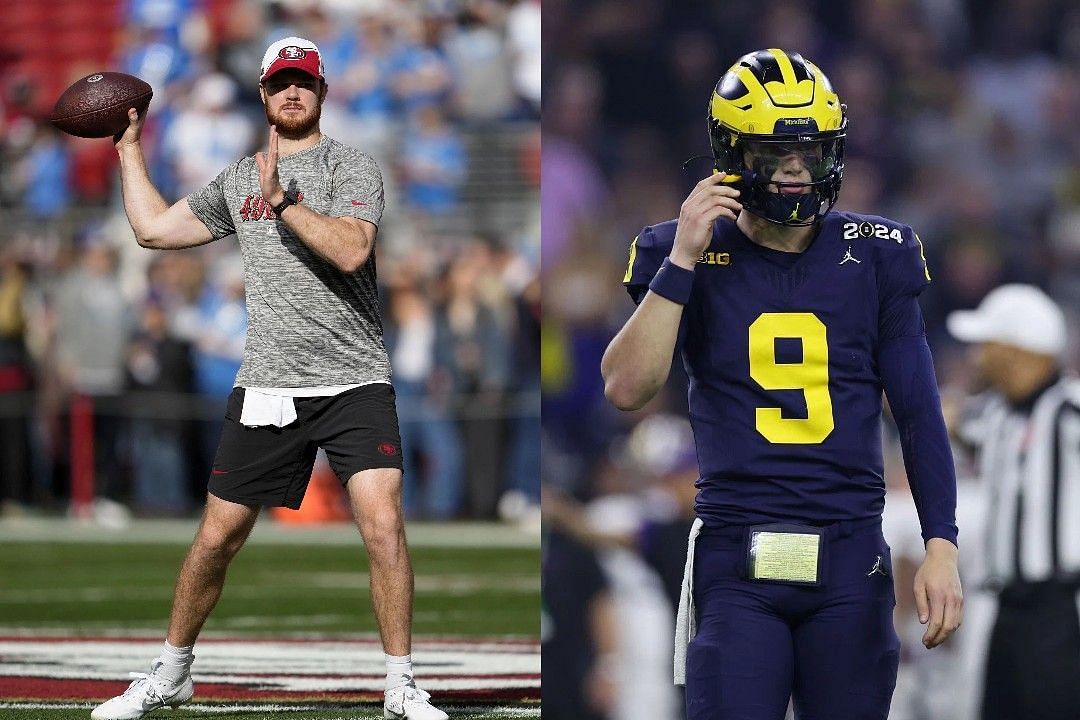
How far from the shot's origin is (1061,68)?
5.32 m

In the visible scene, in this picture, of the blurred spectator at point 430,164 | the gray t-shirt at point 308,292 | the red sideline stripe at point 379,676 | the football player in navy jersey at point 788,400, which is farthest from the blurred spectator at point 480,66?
the football player in navy jersey at point 788,400

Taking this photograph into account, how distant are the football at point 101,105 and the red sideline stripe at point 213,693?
5.62 feet

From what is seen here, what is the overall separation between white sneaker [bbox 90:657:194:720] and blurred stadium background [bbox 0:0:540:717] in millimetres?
5112

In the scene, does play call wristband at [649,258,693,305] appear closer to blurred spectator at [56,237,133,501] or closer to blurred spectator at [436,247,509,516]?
blurred spectator at [436,247,509,516]

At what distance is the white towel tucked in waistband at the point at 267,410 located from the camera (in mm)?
5129

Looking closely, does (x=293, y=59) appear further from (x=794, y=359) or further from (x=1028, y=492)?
(x=1028, y=492)

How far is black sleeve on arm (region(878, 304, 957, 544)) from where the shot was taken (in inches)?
135

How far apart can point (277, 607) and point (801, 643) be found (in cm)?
580

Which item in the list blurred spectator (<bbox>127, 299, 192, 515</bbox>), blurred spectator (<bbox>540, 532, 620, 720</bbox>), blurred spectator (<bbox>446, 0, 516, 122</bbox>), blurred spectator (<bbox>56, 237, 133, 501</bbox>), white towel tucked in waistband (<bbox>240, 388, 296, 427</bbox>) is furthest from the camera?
blurred spectator (<bbox>446, 0, 516, 122</bbox>)

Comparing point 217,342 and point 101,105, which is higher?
point 101,105

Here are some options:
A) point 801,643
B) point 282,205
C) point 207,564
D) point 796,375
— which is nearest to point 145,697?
point 207,564

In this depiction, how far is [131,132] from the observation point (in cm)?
543

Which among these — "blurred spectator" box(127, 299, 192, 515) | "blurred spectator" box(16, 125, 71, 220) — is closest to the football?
"blurred spectator" box(127, 299, 192, 515)

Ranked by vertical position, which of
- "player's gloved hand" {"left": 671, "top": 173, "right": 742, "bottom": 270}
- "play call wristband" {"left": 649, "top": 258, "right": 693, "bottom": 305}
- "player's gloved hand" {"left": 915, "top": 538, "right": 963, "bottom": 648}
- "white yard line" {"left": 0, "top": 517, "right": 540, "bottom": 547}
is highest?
"player's gloved hand" {"left": 671, "top": 173, "right": 742, "bottom": 270}
